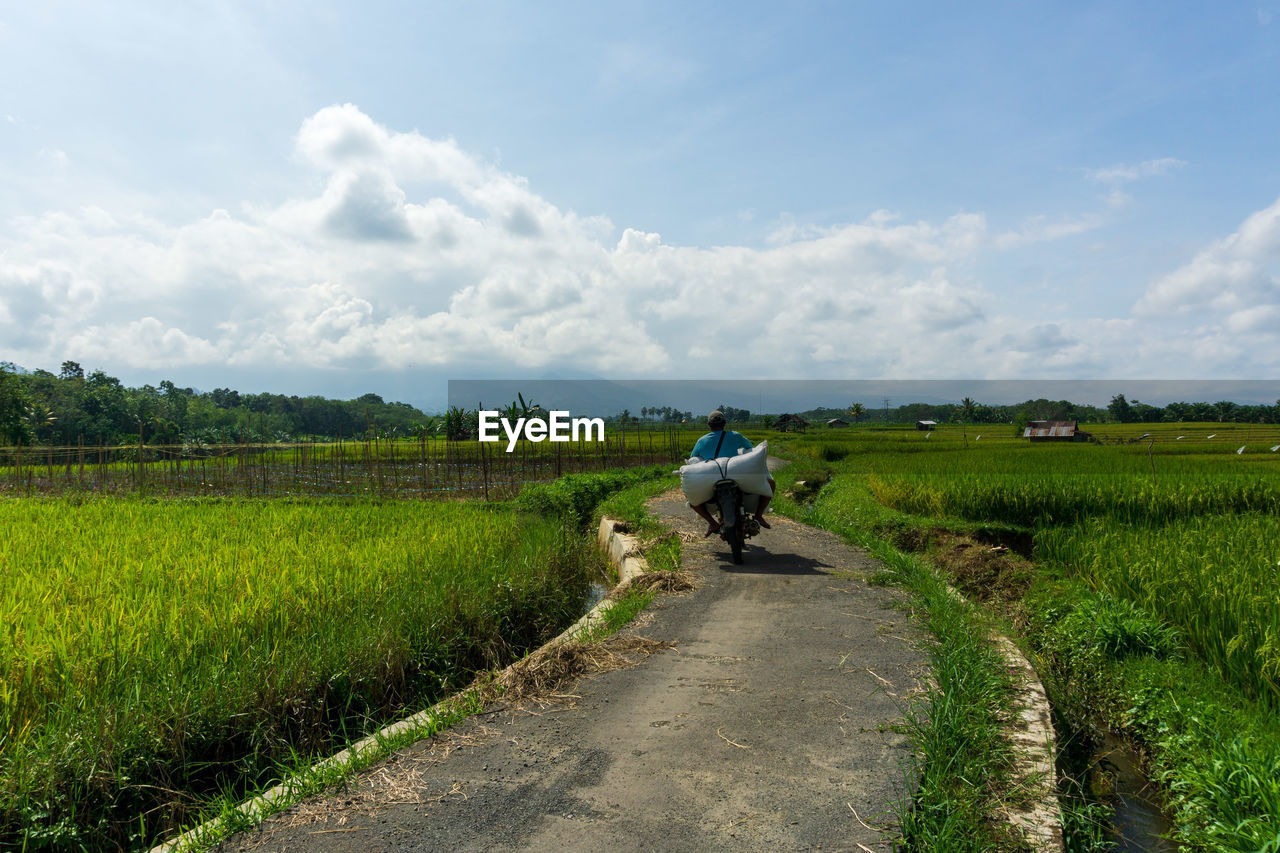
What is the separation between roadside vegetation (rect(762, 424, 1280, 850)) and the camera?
284 centimetres

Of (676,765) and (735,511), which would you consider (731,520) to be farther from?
(676,765)

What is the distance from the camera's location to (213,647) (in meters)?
4.07

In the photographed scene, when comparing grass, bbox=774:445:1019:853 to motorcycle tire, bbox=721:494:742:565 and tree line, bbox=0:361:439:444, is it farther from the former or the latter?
tree line, bbox=0:361:439:444

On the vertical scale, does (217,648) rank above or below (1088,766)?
above

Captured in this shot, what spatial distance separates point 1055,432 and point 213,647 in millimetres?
38948

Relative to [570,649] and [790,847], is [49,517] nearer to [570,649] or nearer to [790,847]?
[570,649]

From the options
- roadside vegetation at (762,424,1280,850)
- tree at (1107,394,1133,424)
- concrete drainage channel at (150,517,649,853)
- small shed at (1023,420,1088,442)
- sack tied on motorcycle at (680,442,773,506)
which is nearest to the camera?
concrete drainage channel at (150,517,649,853)

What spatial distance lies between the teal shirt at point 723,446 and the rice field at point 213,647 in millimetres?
2051

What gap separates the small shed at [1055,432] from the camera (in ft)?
110

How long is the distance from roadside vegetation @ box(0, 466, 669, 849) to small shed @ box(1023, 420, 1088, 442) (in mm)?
33542

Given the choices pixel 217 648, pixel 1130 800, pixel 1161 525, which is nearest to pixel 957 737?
pixel 1130 800

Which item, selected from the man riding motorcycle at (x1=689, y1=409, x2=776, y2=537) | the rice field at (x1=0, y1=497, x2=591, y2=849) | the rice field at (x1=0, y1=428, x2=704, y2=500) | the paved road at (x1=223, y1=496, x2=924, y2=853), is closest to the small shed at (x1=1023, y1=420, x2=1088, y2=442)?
the rice field at (x1=0, y1=428, x2=704, y2=500)

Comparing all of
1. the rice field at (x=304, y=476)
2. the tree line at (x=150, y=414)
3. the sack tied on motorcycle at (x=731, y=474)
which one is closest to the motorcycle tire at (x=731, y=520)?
the sack tied on motorcycle at (x=731, y=474)

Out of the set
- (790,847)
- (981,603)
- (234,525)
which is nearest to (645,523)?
(981,603)
